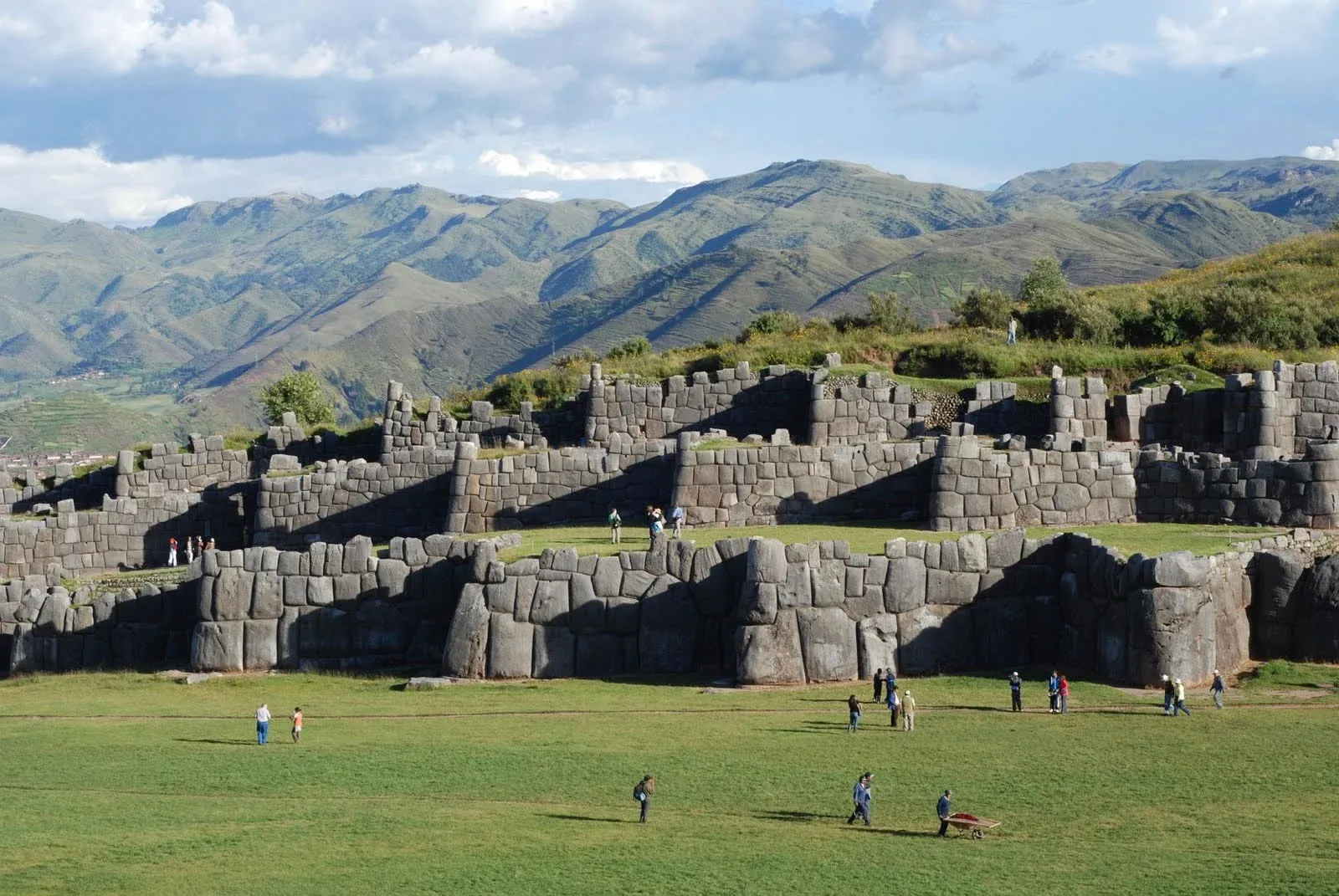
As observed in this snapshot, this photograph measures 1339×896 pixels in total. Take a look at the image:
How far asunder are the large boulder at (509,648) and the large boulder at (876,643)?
5980mm

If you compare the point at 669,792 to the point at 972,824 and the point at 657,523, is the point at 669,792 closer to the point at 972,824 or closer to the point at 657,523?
the point at 972,824

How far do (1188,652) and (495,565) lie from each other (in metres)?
12.3

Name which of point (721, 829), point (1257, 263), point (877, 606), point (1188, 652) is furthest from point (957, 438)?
point (1257, 263)

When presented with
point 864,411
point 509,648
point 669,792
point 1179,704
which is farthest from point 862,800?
point 864,411

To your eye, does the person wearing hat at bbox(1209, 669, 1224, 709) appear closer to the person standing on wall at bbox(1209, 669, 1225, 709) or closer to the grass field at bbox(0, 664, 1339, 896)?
the person standing on wall at bbox(1209, 669, 1225, 709)

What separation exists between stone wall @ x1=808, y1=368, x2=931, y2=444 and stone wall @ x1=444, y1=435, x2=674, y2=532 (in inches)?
222

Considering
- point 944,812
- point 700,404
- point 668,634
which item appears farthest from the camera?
point 700,404

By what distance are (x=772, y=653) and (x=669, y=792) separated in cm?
713

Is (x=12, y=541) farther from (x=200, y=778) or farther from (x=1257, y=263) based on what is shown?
(x=1257, y=263)

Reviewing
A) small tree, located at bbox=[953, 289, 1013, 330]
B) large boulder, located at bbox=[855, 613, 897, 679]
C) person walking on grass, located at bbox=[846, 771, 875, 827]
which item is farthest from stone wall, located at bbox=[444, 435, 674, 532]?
small tree, located at bbox=[953, 289, 1013, 330]

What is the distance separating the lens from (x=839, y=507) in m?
37.4

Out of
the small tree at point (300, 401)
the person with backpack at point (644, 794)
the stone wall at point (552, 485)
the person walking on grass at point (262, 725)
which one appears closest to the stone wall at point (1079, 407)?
the stone wall at point (552, 485)

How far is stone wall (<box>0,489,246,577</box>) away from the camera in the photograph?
1758 inches

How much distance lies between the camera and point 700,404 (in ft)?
153
